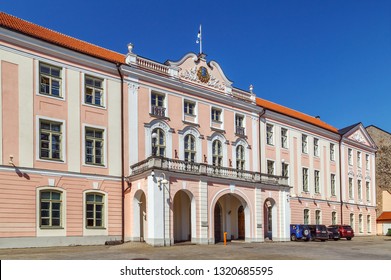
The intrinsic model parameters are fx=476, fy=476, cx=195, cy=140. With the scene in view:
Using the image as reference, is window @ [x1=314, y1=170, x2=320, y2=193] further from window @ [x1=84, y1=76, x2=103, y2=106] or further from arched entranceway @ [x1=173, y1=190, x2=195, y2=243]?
window @ [x1=84, y1=76, x2=103, y2=106]

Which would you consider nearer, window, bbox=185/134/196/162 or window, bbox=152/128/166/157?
window, bbox=152/128/166/157

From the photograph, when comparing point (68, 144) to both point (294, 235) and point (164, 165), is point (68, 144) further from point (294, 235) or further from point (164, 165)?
point (294, 235)

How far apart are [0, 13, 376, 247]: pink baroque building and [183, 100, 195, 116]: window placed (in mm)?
146

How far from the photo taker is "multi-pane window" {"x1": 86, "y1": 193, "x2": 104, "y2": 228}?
26688 mm

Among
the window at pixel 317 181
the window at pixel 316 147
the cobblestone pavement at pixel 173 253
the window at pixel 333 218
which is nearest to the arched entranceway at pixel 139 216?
the cobblestone pavement at pixel 173 253

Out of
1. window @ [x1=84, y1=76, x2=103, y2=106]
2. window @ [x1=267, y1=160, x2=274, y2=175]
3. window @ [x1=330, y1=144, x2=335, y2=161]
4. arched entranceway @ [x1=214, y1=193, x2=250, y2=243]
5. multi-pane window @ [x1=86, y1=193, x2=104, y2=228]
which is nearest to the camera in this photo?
multi-pane window @ [x1=86, y1=193, x2=104, y2=228]

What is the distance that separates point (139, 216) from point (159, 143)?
516 centimetres

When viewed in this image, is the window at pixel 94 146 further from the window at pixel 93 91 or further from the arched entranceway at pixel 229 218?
the arched entranceway at pixel 229 218

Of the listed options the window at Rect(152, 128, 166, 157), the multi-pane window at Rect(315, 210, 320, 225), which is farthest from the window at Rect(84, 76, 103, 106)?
the multi-pane window at Rect(315, 210, 320, 225)

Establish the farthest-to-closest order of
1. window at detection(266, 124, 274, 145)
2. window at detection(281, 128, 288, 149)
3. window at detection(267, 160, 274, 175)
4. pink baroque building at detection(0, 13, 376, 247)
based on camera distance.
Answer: window at detection(281, 128, 288, 149) → window at detection(266, 124, 274, 145) → window at detection(267, 160, 274, 175) → pink baroque building at detection(0, 13, 376, 247)

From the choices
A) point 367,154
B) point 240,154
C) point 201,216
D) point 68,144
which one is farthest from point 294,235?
point 367,154

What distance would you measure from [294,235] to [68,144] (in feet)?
61.7

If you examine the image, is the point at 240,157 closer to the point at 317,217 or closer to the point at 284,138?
the point at 284,138

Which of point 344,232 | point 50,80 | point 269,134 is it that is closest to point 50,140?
point 50,80
